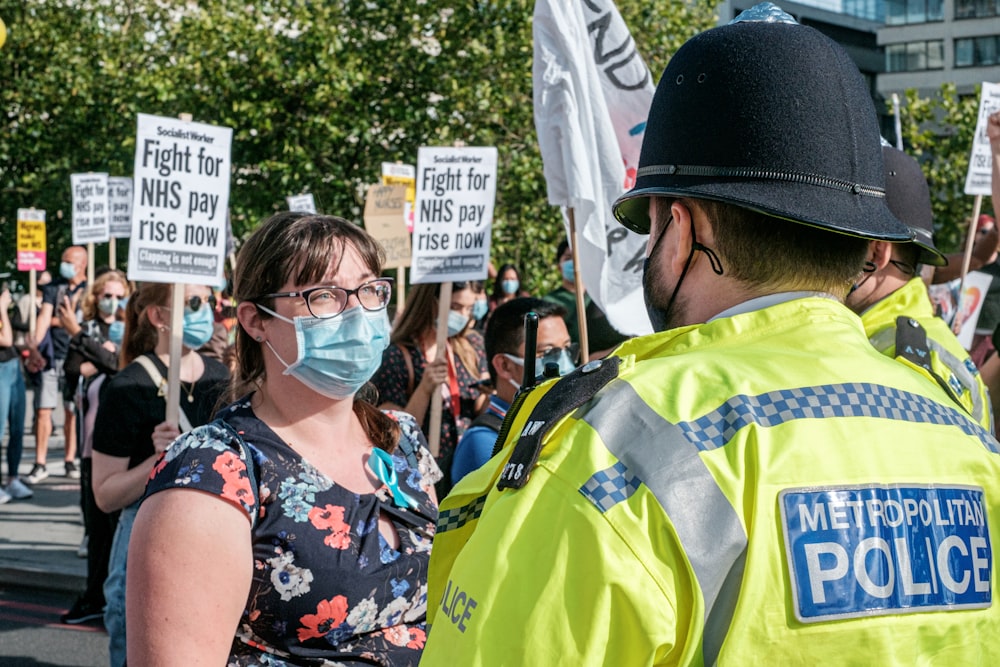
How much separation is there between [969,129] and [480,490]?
24.7m

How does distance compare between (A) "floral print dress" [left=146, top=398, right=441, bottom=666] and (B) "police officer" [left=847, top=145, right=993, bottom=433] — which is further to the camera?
(B) "police officer" [left=847, top=145, right=993, bottom=433]

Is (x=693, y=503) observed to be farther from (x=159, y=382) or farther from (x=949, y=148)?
(x=949, y=148)

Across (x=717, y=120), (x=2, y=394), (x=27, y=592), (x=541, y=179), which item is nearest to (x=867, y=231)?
(x=717, y=120)

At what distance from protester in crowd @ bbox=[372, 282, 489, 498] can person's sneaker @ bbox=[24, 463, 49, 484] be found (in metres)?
6.41

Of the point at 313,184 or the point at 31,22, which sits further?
the point at 31,22

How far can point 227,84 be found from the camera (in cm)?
1902

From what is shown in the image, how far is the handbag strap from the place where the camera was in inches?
190

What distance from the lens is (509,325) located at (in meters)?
4.81

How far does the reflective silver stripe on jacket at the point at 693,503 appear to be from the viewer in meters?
1.25

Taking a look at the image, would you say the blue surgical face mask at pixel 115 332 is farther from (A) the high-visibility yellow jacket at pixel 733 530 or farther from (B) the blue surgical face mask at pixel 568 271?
(A) the high-visibility yellow jacket at pixel 733 530

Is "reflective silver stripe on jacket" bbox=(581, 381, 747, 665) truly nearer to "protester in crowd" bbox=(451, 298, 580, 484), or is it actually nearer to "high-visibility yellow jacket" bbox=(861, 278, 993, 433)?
"high-visibility yellow jacket" bbox=(861, 278, 993, 433)

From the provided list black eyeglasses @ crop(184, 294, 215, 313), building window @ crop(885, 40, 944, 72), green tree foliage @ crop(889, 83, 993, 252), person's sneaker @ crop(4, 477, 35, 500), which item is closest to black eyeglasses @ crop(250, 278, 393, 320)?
black eyeglasses @ crop(184, 294, 215, 313)

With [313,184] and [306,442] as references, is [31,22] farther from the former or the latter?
[306,442]

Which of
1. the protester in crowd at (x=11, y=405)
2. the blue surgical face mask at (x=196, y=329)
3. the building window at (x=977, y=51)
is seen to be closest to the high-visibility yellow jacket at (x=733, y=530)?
the blue surgical face mask at (x=196, y=329)
